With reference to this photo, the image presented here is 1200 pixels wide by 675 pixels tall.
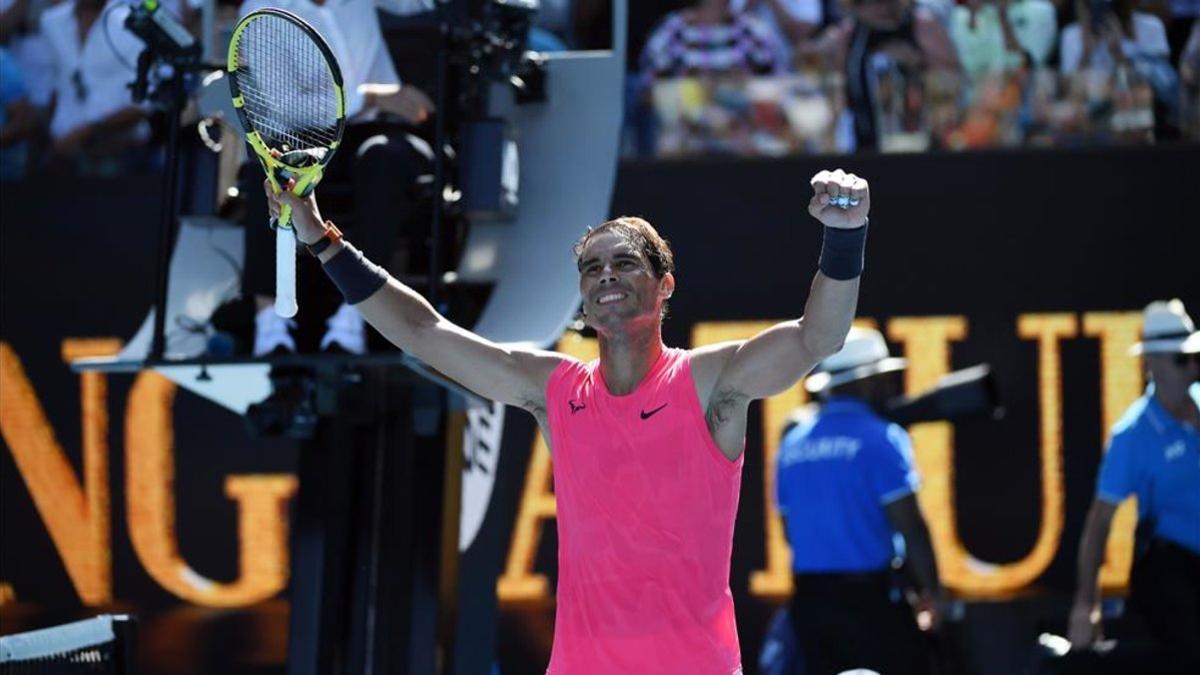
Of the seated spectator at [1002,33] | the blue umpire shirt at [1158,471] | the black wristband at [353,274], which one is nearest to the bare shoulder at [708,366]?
the black wristband at [353,274]

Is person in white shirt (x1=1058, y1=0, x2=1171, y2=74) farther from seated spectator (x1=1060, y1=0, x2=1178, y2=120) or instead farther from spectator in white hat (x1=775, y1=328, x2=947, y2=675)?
spectator in white hat (x1=775, y1=328, x2=947, y2=675)

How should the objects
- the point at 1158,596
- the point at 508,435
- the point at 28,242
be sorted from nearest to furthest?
1. the point at 1158,596
2. the point at 508,435
3. the point at 28,242

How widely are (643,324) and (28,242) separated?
203 inches

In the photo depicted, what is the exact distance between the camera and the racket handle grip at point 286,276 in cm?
405

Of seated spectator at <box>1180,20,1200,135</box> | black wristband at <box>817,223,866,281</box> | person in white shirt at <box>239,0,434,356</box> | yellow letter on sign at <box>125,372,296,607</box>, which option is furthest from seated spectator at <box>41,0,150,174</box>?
black wristband at <box>817,223,866,281</box>

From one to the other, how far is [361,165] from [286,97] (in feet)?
4.77

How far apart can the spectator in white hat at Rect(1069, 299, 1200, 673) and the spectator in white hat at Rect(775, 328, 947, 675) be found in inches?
23.2

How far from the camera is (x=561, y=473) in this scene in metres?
4.25

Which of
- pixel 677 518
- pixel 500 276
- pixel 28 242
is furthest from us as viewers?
pixel 28 242

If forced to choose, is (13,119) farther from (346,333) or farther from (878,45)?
(878,45)

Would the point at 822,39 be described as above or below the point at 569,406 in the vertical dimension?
above

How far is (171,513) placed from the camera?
8.54 meters

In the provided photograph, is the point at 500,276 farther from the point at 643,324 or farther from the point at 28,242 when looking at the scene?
the point at 28,242

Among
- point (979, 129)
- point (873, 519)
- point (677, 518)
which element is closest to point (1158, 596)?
point (873, 519)
